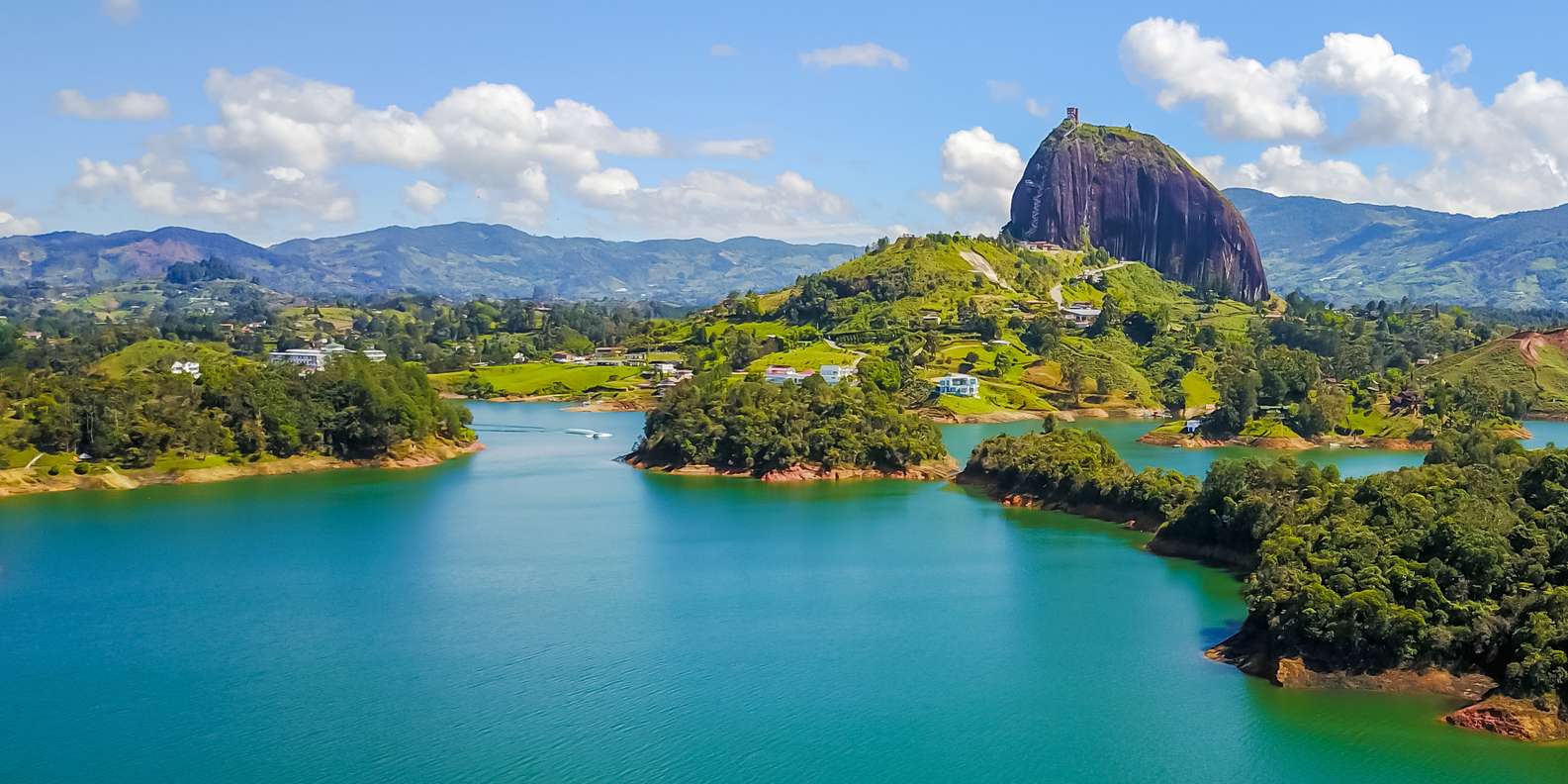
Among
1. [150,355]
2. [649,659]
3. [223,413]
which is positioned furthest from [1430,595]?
[150,355]

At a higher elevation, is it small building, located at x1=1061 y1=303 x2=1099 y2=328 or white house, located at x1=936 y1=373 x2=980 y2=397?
small building, located at x1=1061 y1=303 x2=1099 y2=328

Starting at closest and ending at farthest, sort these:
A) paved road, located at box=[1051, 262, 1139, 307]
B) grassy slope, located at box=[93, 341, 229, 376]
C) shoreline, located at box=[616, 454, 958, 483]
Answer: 1. shoreline, located at box=[616, 454, 958, 483]
2. grassy slope, located at box=[93, 341, 229, 376]
3. paved road, located at box=[1051, 262, 1139, 307]

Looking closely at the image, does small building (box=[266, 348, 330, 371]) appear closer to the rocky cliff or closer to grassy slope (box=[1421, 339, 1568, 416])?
grassy slope (box=[1421, 339, 1568, 416])

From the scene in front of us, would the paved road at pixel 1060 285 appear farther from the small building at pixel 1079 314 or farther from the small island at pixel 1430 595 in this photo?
the small island at pixel 1430 595

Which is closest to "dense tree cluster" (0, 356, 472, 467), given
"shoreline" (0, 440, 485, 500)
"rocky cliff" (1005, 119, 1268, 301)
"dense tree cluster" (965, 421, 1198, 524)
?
"shoreline" (0, 440, 485, 500)

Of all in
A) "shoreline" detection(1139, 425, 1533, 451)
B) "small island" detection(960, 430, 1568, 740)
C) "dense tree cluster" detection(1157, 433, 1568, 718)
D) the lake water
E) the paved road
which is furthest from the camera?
the paved road

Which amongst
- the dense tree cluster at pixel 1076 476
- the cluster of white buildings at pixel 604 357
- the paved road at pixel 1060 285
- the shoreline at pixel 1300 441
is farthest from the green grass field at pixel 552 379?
the dense tree cluster at pixel 1076 476
